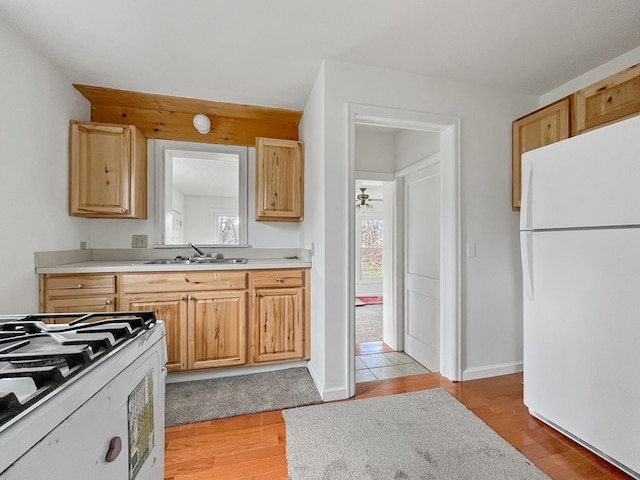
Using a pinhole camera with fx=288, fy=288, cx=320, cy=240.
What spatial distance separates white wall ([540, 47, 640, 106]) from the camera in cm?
201

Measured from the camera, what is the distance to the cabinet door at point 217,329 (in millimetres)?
2293

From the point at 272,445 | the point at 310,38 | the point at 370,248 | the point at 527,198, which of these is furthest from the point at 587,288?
the point at 370,248

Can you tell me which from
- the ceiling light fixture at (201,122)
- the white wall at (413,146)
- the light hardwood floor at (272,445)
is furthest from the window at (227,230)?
the white wall at (413,146)

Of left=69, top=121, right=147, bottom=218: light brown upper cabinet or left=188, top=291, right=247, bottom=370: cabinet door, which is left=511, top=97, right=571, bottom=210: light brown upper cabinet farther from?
left=69, top=121, right=147, bottom=218: light brown upper cabinet

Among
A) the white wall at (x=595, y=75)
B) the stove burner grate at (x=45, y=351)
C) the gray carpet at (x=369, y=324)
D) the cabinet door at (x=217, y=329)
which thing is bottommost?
the gray carpet at (x=369, y=324)

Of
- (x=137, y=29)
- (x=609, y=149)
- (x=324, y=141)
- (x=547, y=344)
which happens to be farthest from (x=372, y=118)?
(x=547, y=344)

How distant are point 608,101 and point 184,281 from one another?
3178mm

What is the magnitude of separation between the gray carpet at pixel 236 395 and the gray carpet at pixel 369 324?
139cm

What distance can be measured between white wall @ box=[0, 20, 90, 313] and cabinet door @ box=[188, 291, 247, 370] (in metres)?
1.04

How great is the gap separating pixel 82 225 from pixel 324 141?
2241 millimetres

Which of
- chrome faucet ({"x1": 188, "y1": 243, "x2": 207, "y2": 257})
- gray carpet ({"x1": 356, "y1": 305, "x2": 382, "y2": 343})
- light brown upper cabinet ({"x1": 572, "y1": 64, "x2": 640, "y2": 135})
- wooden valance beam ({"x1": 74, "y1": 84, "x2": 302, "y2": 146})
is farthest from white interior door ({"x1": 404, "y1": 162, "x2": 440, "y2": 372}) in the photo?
chrome faucet ({"x1": 188, "y1": 243, "x2": 207, "y2": 257})

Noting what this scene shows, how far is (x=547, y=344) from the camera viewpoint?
5.67 feet

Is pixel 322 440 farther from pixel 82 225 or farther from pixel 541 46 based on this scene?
pixel 541 46

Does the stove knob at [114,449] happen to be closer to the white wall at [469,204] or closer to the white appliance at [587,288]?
the white wall at [469,204]
